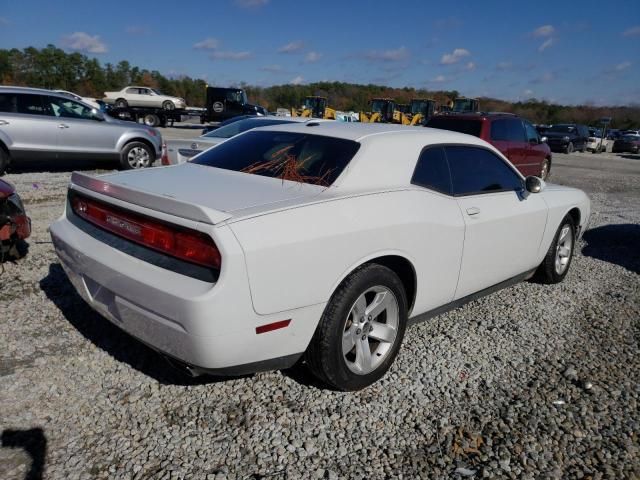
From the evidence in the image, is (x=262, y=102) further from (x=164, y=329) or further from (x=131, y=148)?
(x=164, y=329)

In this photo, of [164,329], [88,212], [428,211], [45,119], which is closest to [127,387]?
[164,329]

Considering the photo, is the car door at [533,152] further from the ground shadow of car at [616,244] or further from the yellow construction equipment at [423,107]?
the yellow construction equipment at [423,107]

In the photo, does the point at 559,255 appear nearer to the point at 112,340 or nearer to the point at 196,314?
the point at 196,314

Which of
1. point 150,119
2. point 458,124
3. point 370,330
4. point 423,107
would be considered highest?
point 458,124

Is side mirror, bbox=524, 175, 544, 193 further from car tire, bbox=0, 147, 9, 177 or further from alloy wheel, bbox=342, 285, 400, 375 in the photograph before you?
car tire, bbox=0, 147, 9, 177

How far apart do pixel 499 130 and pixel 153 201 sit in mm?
9126

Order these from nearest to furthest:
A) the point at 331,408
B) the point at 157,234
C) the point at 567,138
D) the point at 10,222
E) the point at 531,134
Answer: the point at 157,234 → the point at 331,408 → the point at 10,222 → the point at 531,134 → the point at 567,138

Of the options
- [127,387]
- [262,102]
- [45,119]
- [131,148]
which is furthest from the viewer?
[262,102]

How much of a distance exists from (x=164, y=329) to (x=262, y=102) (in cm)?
7282

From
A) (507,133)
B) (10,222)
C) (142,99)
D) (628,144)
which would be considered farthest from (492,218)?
(142,99)

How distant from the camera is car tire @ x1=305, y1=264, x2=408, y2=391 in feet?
8.42

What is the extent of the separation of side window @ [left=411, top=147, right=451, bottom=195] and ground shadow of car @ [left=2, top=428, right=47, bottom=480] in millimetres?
2447

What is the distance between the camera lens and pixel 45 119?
358 inches

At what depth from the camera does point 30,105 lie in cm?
907
